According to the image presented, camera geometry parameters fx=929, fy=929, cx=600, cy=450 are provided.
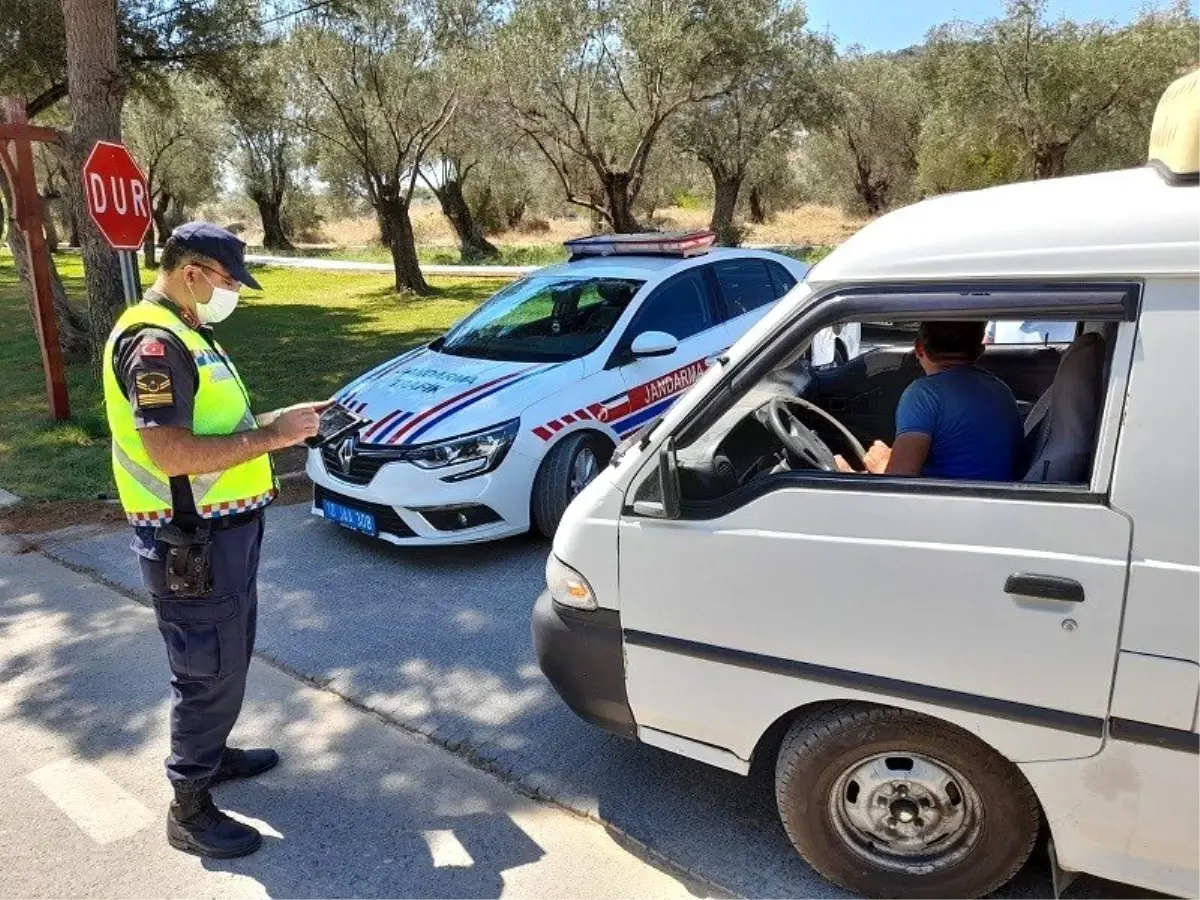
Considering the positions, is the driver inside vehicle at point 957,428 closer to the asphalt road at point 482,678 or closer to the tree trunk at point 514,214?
the asphalt road at point 482,678

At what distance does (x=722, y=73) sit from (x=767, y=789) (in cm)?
1875

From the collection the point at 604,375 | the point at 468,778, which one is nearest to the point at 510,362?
the point at 604,375

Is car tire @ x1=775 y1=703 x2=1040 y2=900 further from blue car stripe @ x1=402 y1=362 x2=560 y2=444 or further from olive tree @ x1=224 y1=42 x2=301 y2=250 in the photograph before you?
olive tree @ x1=224 y1=42 x2=301 y2=250

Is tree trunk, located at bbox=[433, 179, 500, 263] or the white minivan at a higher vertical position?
tree trunk, located at bbox=[433, 179, 500, 263]

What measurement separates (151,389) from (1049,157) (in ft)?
86.5

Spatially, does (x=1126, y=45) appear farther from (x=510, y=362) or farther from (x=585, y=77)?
(x=510, y=362)

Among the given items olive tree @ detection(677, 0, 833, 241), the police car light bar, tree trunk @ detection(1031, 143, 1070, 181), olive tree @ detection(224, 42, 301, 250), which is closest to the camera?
the police car light bar

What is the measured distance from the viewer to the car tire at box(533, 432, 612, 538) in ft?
17.2

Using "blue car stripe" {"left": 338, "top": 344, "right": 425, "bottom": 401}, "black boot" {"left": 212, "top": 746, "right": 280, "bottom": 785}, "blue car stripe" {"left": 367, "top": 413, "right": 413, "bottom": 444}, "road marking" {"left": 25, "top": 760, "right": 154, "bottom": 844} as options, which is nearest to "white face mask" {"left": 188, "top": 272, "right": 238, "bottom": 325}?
"black boot" {"left": 212, "top": 746, "right": 280, "bottom": 785}

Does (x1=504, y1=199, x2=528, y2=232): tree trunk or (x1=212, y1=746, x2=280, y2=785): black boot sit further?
(x1=504, y1=199, x2=528, y2=232): tree trunk

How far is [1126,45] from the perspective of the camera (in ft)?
74.1

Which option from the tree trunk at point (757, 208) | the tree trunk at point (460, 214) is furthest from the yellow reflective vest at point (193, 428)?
the tree trunk at point (757, 208)

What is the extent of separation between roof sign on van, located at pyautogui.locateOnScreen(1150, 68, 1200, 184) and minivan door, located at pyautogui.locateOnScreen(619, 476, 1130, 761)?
787 mm

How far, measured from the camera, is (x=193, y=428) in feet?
8.85
